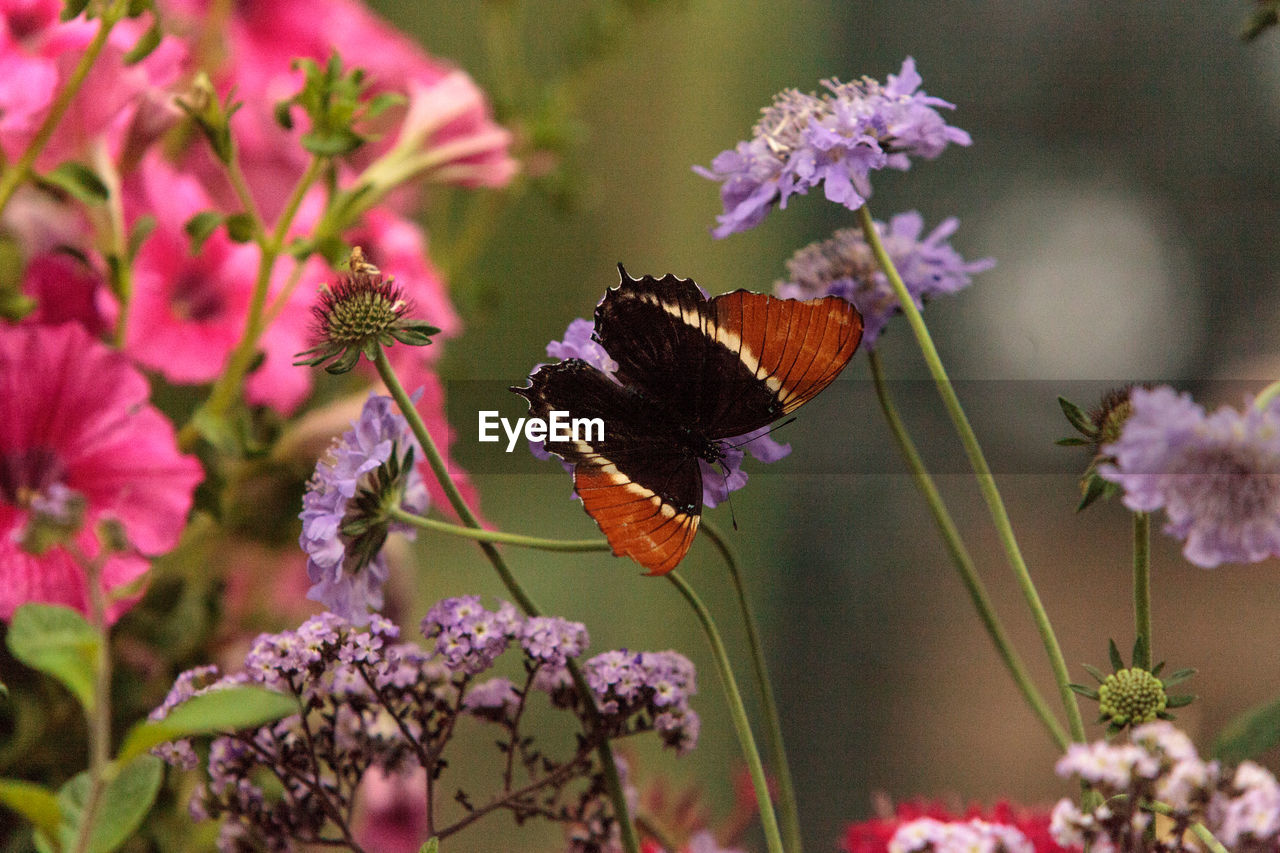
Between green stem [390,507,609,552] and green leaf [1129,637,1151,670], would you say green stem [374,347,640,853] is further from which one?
green leaf [1129,637,1151,670]

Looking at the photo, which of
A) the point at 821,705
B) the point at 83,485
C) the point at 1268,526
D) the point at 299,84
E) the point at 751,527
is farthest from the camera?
the point at 751,527

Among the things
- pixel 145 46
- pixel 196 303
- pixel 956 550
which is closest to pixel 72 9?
pixel 145 46

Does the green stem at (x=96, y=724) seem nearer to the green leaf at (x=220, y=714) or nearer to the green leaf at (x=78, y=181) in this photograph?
the green leaf at (x=220, y=714)

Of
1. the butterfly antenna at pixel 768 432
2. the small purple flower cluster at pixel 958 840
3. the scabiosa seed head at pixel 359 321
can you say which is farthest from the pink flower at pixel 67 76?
the small purple flower cluster at pixel 958 840

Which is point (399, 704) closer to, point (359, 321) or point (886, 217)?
point (359, 321)

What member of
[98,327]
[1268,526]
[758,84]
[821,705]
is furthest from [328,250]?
[758,84]

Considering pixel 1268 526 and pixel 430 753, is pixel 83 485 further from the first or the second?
pixel 1268 526
